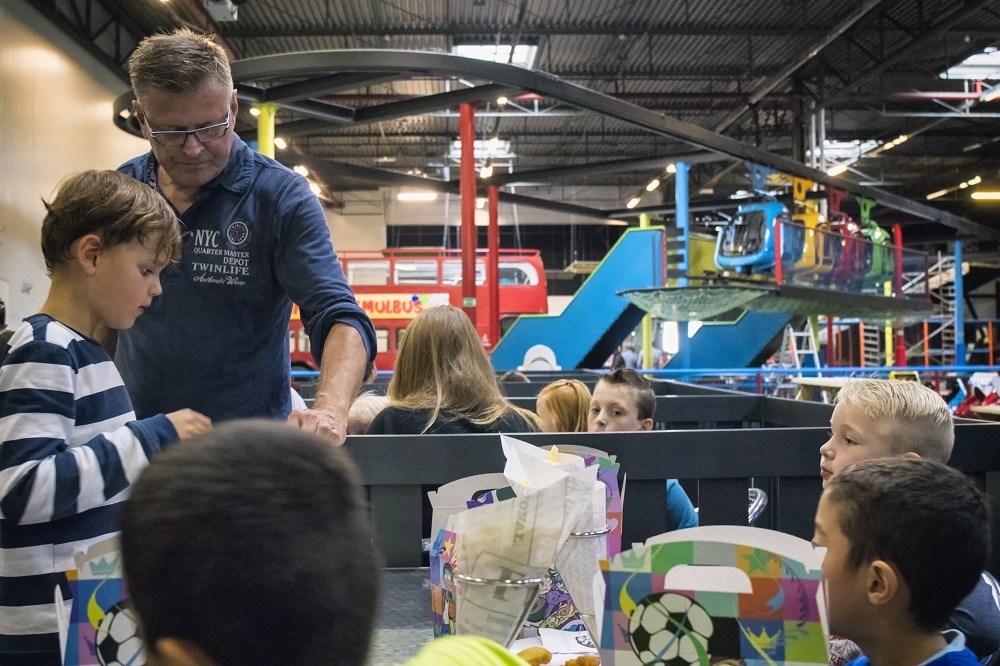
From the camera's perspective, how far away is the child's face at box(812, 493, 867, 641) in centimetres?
139

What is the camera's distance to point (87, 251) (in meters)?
1.49

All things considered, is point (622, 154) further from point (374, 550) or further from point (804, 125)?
point (374, 550)

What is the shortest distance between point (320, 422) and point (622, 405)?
218cm

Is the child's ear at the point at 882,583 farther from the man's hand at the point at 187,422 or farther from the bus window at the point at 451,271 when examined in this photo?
the bus window at the point at 451,271

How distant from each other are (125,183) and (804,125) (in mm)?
15863

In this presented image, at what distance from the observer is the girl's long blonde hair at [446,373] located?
2930 mm

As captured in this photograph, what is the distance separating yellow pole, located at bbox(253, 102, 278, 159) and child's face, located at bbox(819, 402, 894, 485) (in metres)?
6.42

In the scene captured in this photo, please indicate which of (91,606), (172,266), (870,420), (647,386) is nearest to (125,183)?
(172,266)

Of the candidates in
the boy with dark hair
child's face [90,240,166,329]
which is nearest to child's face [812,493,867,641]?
the boy with dark hair

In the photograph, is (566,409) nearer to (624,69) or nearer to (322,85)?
(322,85)

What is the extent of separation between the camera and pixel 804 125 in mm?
15812

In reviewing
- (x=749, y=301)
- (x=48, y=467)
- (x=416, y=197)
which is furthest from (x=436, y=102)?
(x=416, y=197)

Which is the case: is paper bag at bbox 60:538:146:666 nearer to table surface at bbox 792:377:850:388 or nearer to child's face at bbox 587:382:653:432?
child's face at bbox 587:382:653:432

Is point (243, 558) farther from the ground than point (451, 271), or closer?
closer
